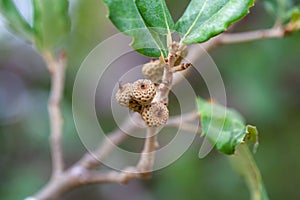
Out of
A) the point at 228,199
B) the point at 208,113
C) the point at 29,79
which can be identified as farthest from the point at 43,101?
the point at 208,113

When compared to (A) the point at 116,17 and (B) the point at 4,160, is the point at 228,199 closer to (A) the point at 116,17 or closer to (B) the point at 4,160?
(B) the point at 4,160

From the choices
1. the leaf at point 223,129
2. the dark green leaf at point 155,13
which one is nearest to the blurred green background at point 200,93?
the leaf at point 223,129

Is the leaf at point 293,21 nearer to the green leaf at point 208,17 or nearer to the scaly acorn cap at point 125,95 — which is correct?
the green leaf at point 208,17

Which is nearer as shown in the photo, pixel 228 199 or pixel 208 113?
pixel 208 113

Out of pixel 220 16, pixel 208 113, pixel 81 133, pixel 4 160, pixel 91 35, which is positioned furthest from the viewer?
pixel 91 35

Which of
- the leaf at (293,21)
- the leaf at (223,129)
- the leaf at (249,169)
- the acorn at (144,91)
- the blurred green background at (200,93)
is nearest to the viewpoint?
the acorn at (144,91)
